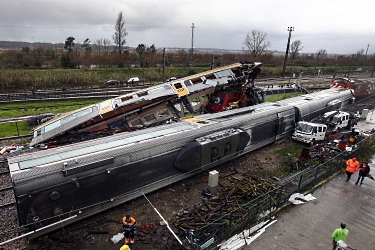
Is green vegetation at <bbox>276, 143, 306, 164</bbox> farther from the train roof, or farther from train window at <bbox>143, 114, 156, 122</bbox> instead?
train window at <bbox>143, 114, 156, 122</bbox>

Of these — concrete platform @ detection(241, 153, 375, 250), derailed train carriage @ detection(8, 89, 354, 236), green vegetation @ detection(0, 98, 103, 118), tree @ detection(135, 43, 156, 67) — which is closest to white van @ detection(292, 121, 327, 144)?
derailed train carriage @ detection(8, 89, 354, 236)

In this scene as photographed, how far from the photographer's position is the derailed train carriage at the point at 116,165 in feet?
33.7

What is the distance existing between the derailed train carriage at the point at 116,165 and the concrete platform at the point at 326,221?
5486mm

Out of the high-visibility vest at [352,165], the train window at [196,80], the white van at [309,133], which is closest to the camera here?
the high-visibility vest at [352,165]

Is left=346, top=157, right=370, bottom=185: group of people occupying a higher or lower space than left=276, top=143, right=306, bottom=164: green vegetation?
higher

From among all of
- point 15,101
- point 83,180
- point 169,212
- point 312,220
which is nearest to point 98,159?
point 83,180

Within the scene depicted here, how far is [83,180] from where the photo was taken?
36.5ft

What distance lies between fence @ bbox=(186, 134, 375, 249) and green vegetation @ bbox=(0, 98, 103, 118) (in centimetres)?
2495

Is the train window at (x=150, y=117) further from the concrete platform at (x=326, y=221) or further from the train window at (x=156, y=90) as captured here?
the concrete platform at (x=326, y=221)

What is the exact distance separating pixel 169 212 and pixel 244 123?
8919 millimetres

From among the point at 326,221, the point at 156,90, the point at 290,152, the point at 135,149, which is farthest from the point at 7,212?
the point at 290,152

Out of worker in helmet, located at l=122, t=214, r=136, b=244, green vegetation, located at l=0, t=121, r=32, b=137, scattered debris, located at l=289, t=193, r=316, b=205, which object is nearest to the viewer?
worker in helmet, located at l=122, t=214, r=136, b=244

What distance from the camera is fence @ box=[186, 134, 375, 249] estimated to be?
10.4 metres

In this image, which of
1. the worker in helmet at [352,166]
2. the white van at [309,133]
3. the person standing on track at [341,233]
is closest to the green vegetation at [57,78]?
the white van at [309,133]
